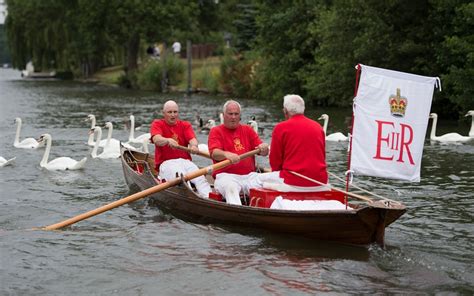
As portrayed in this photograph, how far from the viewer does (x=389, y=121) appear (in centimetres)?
954

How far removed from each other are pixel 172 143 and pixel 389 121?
3.89 meters

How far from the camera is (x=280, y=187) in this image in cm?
1033

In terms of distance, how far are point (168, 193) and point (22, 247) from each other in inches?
96.7

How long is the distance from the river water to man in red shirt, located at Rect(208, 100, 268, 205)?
590 millimetres

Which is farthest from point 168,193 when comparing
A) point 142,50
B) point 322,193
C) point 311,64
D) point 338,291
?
point 142,50

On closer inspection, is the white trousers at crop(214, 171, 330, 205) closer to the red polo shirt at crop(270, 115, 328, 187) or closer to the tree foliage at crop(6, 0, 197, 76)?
the red polo shirt at crop(270, 115, 328, 187)

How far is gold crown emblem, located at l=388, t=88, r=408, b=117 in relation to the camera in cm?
950

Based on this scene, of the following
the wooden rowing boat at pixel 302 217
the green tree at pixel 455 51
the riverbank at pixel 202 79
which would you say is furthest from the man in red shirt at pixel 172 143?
the riverbank at pixel 202 79

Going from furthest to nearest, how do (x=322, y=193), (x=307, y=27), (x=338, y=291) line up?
(x=307, y=27)
(x=322, y=193)
(x=338, y=291)

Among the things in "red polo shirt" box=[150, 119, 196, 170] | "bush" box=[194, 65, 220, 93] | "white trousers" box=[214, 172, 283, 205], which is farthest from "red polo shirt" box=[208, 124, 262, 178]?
"bush" box=[194, 65, 220, 93]

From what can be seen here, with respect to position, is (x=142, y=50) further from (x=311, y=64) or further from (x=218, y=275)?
(x=218, y=275)

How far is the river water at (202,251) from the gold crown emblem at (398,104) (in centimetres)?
164

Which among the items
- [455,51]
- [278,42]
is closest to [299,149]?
[455,51]

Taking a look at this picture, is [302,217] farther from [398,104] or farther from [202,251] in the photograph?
[398,104]
